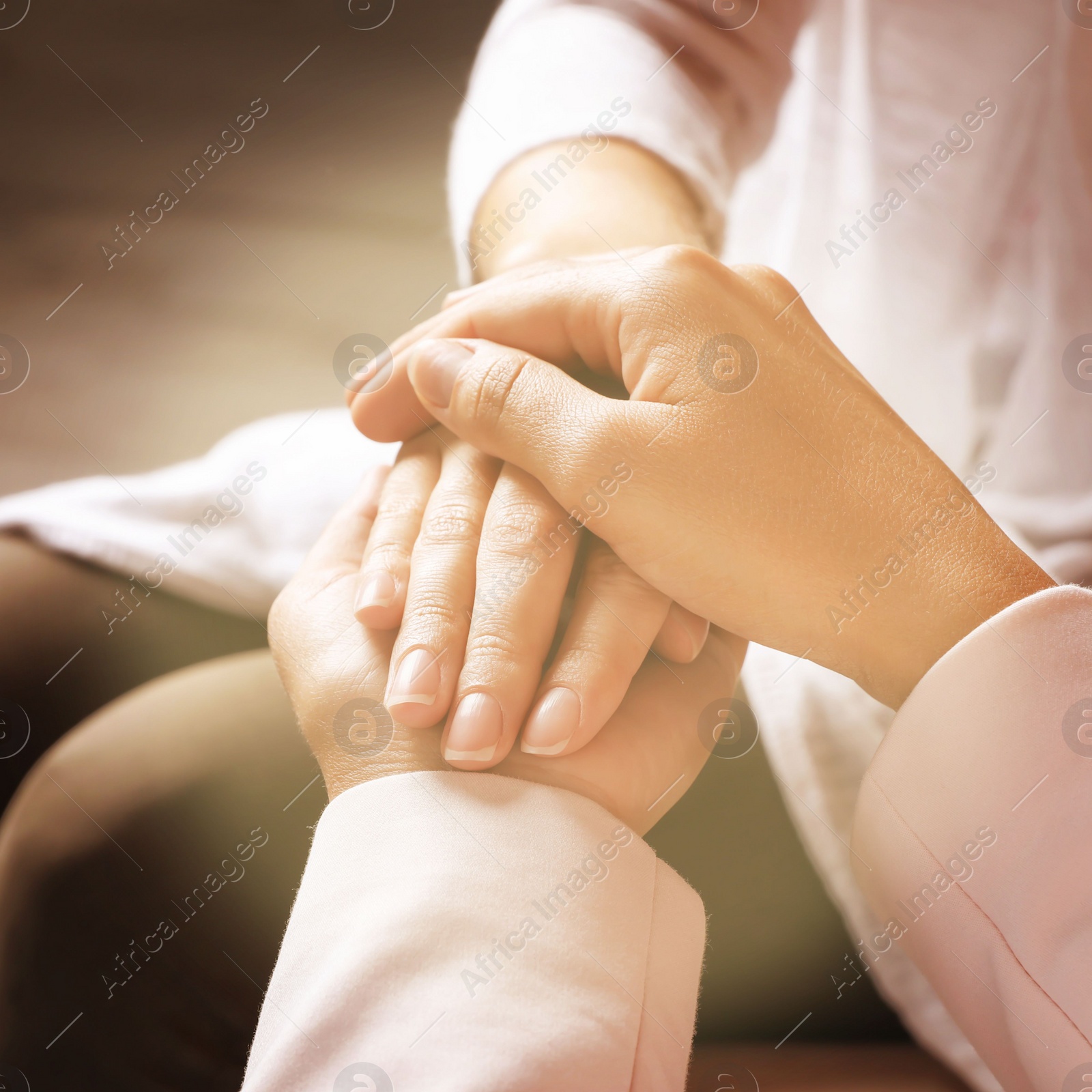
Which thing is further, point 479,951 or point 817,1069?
point 817,1069

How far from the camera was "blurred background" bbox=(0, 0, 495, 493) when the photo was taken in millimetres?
1208

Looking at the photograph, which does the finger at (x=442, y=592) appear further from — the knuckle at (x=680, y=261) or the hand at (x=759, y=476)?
the knuckle at (x=680, y=261)

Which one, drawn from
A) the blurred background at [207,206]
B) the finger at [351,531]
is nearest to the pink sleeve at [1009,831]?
the finger at [351,531]

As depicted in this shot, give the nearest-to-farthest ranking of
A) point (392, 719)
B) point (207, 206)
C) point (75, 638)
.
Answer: point (392, 719) < point (75, 638) < point (207, 206)

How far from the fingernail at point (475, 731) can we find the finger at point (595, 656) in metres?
0.02

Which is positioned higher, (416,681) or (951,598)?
(416,681)

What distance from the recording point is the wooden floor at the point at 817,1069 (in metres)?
0.42

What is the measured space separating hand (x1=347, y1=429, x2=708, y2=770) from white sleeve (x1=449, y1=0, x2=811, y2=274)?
1.17 feet

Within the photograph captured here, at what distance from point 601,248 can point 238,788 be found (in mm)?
494

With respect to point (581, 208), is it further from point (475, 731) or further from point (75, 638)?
point (75, 638)

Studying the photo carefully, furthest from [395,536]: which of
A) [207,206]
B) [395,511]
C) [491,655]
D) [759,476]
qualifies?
[207,206]

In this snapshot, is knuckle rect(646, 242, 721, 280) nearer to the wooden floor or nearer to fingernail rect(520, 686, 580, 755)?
fingernail rect(520, 686, 580, 755)

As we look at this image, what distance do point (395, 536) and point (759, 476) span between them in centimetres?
24

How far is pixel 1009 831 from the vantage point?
344 millimetres
